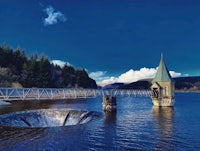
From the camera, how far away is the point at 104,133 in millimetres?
25062

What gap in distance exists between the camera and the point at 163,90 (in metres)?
57.1

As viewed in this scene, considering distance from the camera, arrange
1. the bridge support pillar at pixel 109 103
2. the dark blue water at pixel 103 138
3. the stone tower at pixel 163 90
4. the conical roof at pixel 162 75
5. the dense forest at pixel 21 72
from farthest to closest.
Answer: the dense forest at pixel 21 72 → the conical roof at pixel 162 75 → the stone tower at pixel 163 90 → the bridge support pillar at pixel 109 103 → the dark blue water at pixel 103 138

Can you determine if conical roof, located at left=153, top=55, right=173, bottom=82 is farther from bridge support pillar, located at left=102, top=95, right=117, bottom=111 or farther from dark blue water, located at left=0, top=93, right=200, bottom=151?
dark blue water, located at left=0, top=93, right=200, bottom=151

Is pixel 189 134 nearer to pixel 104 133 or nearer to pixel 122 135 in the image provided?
pixel 122 135

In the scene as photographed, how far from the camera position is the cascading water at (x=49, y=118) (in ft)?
108

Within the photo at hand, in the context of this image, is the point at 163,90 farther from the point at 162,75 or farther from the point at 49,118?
the point at 49,118

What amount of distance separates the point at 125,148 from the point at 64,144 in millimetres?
5259

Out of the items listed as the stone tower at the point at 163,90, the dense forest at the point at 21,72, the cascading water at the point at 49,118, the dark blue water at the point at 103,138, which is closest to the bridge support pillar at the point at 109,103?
the cascading water at the point at 49,118

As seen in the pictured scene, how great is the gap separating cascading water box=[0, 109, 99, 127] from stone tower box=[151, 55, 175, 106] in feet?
79.9

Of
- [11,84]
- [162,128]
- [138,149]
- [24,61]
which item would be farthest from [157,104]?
[24,61]

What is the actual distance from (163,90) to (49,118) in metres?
31.0

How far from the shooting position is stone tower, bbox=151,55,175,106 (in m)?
56.6

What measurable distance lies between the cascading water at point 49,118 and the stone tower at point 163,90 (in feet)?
79.9

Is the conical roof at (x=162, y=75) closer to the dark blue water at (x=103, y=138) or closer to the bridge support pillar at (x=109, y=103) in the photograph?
the bridge support pillar at (x=109, y=103)
